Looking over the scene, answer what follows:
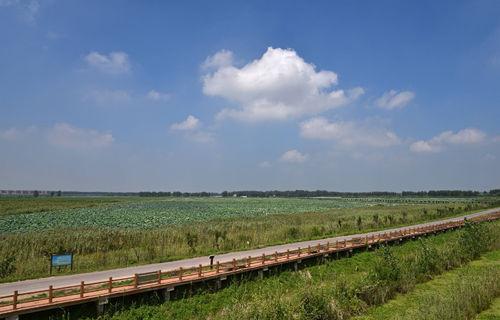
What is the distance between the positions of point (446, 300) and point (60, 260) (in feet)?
68.1

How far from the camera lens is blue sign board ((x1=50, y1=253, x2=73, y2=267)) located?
22.0 metres

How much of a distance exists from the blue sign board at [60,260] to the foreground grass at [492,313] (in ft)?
70.4

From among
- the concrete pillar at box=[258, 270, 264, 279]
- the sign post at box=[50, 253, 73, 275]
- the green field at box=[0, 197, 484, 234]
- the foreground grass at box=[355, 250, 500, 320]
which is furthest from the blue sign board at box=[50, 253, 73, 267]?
the green field at box=[0, 197, 484, 234]

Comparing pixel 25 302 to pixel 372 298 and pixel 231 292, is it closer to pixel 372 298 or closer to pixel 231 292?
pixel 231 292

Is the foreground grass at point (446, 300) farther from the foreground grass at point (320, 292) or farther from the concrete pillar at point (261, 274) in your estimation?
the concrete pillar at point (261, 274)

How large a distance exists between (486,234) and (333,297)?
2694 cm

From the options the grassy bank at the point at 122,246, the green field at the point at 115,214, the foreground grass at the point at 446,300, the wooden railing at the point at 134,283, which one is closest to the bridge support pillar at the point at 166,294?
the wooden railing at the point at 134,283

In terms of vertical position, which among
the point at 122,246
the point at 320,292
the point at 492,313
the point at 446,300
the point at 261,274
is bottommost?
the point at 492,313

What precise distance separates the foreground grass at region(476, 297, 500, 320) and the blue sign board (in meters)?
21.5

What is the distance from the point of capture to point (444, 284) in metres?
25.4

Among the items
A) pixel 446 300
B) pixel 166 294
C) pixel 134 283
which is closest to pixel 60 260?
pixel 134 283

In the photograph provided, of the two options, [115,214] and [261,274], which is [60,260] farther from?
[115,214]

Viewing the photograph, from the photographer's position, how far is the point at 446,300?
66.6ft

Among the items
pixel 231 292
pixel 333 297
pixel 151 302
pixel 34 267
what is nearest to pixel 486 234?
pixel 333 297
